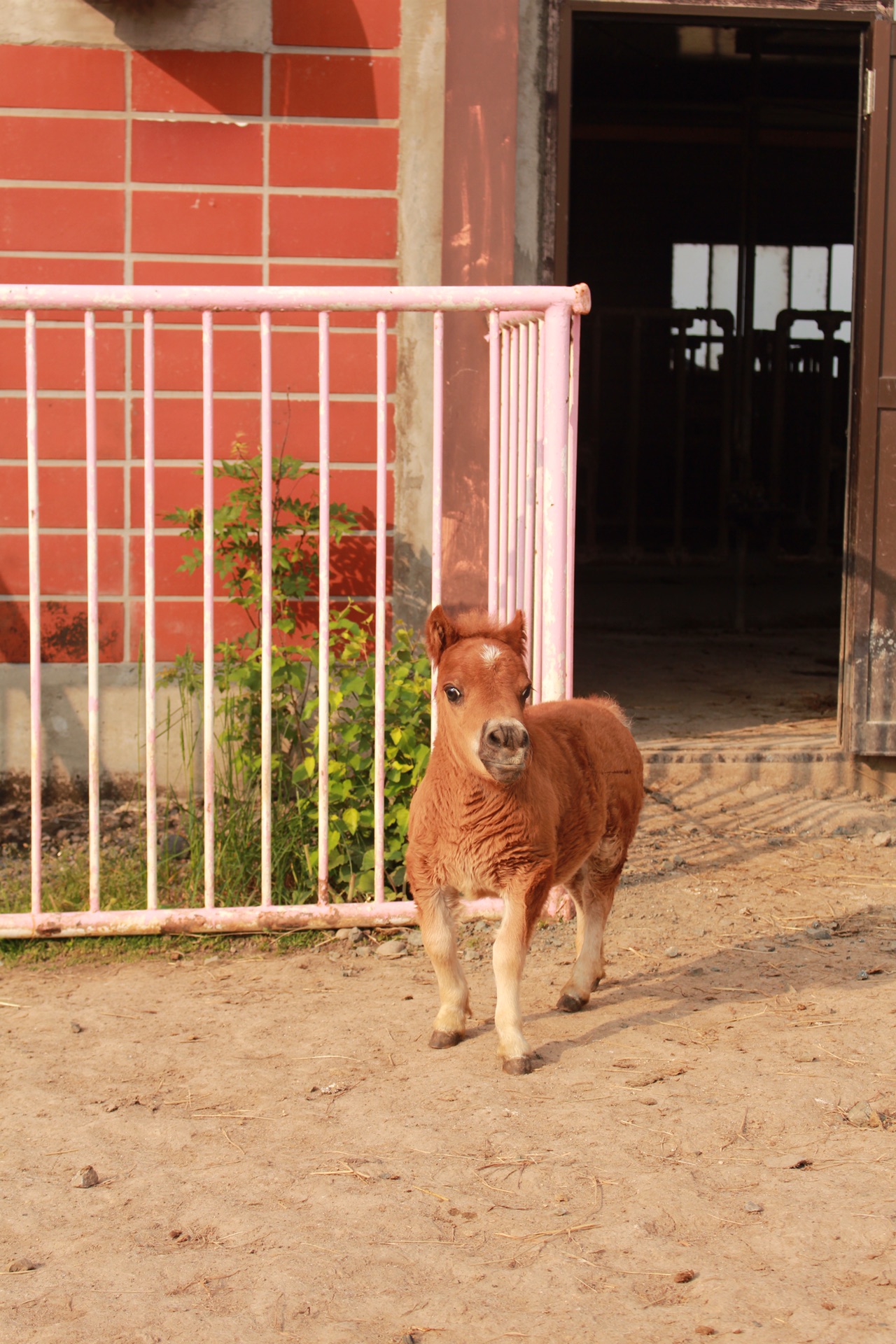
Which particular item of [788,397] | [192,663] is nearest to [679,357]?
[788,397]

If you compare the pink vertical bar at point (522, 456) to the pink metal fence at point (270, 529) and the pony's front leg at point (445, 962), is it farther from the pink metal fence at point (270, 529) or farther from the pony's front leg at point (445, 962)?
the pony's front leg at point (445, 962)

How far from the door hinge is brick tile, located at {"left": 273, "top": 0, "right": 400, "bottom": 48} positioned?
1.87 metres

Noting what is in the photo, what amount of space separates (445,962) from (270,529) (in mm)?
1337

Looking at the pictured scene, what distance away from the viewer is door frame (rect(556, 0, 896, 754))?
529cm

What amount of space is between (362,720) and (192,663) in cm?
95

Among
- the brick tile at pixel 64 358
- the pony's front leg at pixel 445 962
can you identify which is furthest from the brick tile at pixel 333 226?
the pony's front leg at pixel 445 962

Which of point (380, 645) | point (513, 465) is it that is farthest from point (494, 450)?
point (380, 645)

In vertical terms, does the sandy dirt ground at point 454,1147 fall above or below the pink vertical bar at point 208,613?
below

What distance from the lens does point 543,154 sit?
5.28 metres

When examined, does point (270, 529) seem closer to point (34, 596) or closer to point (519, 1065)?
point (34, 596)

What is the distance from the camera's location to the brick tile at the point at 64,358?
17.0 ft

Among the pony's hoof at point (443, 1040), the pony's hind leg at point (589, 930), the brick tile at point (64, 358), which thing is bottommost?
the pony's hoof at point (443, 1040)

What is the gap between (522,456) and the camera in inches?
163

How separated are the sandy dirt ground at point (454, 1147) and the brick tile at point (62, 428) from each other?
217 cm
